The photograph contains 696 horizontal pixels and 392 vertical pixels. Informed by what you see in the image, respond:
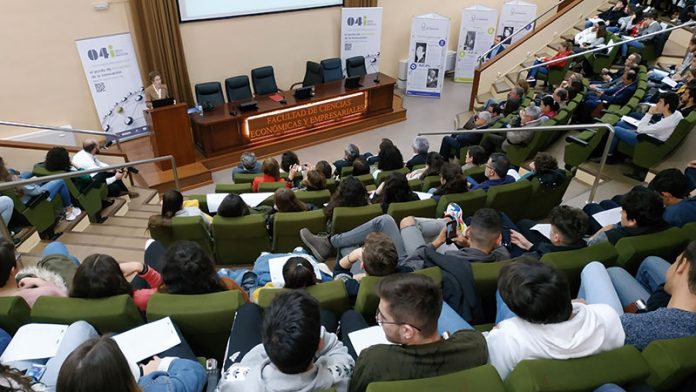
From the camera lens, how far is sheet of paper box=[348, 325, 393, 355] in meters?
2.01

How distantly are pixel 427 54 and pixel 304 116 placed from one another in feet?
11.3

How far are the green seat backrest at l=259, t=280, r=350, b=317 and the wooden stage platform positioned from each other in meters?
4.82

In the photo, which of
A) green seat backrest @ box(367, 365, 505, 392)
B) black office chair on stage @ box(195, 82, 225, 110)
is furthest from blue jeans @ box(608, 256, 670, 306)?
black office chair on stage @ box(195, 82, 225, 110)

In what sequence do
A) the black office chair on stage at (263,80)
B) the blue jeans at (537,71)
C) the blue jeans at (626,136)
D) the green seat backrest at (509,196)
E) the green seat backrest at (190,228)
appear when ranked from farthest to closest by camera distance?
the blue jeans at (537,71) → the black office chair on stage at (263,80) → the blue jeans at (626,136) → the green seat backrest at (509,196) → the green seat backrest at (190,228)

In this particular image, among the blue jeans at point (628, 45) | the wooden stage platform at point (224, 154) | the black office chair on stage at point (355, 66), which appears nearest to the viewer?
the wooden stage platform at point (224, 154)

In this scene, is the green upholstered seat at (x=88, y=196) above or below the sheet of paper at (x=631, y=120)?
below

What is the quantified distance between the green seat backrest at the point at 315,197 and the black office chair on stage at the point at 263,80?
4.20 m

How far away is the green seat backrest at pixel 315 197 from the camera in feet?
14.5

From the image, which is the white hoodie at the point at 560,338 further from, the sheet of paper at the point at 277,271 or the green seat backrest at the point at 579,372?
the sheet of paper at the point at 277,271

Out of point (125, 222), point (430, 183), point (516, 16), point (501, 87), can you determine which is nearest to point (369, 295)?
point (430, 183)

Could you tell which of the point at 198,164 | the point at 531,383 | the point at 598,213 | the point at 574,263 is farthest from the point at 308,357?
the point at 198,164

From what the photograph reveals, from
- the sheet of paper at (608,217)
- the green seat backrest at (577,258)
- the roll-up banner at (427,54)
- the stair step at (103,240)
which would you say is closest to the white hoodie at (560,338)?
the green seat backrest at (577,258)

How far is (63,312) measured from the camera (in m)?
2.12

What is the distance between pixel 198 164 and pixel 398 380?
6.00 m
